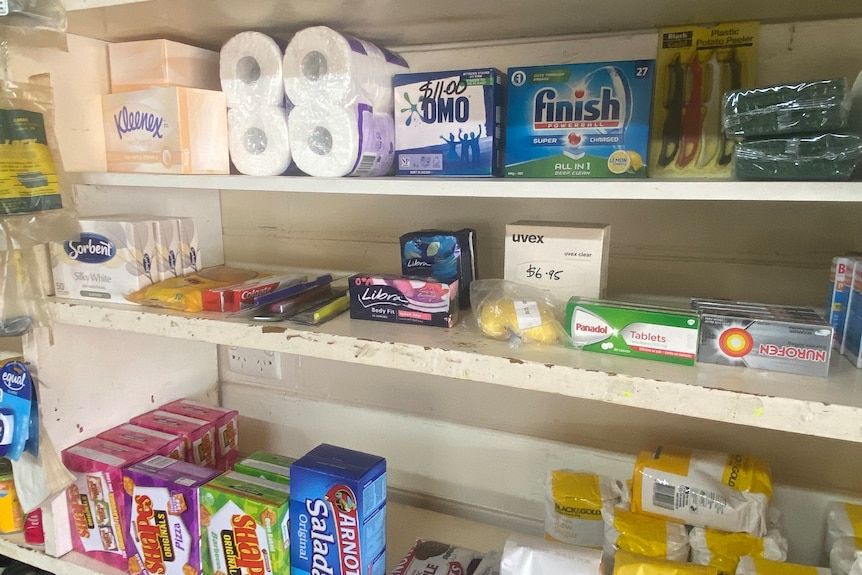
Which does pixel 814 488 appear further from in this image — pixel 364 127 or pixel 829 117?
pixel 364 127

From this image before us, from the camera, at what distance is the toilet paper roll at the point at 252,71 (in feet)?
2.92

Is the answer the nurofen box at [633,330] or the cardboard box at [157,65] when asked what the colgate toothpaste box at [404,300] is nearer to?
the nurofen box at [633,330]

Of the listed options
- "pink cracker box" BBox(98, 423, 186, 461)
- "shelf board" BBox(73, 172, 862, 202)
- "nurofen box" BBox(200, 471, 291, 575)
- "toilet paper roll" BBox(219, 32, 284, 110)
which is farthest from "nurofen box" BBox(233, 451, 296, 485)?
"toilet paper roll" BBox(219, 32, 284, 110)

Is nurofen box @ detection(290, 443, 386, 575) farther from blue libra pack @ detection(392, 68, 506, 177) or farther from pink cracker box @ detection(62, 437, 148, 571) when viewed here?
blue libra pack @ detection(392, 68, 506, 177)

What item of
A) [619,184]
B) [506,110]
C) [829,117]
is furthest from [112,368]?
[829,117]

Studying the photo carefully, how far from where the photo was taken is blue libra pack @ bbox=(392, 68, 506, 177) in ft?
2.74

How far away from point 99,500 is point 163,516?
0.13 metres

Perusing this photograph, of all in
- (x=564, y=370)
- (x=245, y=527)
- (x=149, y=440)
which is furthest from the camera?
(x=149, y=440)

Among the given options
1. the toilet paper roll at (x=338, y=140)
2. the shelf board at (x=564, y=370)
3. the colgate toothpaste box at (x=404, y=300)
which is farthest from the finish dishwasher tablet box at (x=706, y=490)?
the toilet paper roll at (x=338, y=140)

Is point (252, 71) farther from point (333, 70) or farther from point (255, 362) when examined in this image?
point (255, 362)

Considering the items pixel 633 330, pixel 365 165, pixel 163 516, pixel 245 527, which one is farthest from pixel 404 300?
pixel 163 516

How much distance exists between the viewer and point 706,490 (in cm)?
83

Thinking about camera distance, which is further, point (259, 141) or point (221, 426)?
point (221, 426)

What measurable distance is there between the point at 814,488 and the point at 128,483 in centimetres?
106
